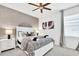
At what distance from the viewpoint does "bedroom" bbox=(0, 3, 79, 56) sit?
5.49 feet

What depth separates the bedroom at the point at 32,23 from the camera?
→ 1674mm

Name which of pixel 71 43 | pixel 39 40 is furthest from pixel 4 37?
pixel 71 43

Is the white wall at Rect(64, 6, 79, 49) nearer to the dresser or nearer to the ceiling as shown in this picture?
the ceiling

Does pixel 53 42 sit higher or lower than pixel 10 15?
lower

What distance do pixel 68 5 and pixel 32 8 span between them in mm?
752

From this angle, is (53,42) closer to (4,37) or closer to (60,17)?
(60,17)

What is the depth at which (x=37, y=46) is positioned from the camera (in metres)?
1.62

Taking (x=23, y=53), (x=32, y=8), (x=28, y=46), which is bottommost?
(x=23, y=53)

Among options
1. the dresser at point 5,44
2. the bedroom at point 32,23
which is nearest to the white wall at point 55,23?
the bedroom at point 32,23

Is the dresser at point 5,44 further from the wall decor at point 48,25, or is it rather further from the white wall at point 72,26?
the white wall at point 72,26

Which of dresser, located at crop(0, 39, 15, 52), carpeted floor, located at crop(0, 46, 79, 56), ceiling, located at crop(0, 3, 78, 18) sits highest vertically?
ceiling, located at crop(0, 3, 78, 18)

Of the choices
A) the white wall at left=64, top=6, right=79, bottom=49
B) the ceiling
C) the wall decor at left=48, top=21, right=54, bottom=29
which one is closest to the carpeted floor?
the white wall at left=64, top=6, right=79, bottom=49

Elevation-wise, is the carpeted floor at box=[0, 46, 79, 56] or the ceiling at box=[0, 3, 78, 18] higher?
the ceiling at box=[0, 3, 78, 18]

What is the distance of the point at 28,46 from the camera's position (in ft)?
5.43
